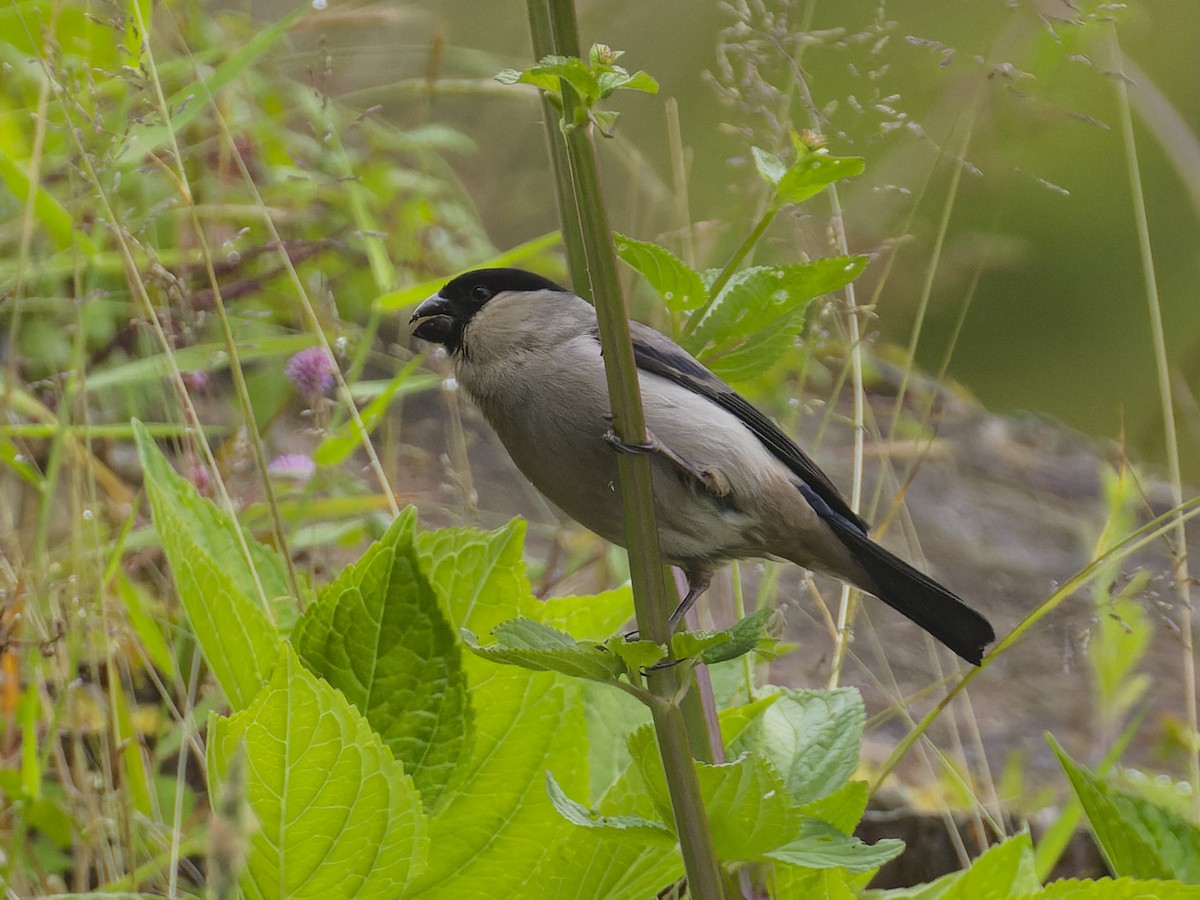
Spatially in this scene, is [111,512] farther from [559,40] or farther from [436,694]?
[559,40]

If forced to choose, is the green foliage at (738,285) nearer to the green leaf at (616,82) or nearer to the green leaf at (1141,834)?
the green leaf at (616,82)

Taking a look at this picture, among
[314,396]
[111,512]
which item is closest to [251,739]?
[314,396]

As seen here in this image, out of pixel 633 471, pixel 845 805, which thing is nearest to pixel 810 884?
pixel 845 805

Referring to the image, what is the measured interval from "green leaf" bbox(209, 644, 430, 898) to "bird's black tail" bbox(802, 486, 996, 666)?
0.82 metres

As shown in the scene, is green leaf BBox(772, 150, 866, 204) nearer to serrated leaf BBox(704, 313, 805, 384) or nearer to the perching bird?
serrated leaf BBox(704, 313, 805, 384)

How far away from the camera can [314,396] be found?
2199mm

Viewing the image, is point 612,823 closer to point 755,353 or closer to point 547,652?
point 547,652

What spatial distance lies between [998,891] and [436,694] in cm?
63

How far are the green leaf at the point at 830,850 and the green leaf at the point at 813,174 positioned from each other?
565mm

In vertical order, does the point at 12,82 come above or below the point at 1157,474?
above

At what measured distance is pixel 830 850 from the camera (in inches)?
45.4

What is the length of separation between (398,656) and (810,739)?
18.4 inches

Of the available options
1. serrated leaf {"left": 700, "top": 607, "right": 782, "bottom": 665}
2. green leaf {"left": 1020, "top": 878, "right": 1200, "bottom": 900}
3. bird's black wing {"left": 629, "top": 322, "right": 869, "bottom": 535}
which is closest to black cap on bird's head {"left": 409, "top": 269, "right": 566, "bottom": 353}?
bird's black wing {"left": 629, "top": 322, "right": 869, "bottom": 535}

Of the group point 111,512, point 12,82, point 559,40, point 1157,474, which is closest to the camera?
point 559,40
